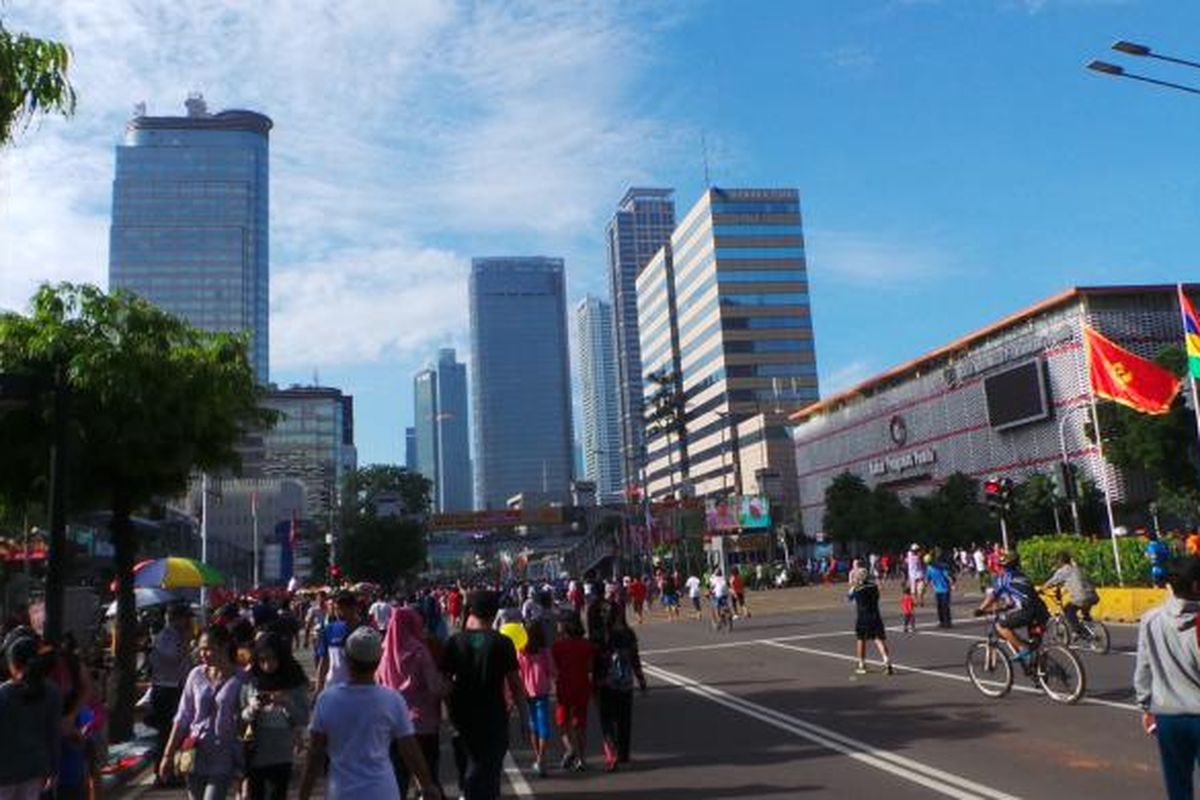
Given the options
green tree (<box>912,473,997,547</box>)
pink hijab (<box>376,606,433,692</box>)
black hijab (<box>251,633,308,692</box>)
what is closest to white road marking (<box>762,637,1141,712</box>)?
pink hijab (<box>376,606,433,692</box>)

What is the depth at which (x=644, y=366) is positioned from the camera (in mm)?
155750

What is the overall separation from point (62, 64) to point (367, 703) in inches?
187

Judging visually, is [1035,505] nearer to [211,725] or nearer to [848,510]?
[848,510]

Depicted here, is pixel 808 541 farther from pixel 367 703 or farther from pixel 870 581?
pixel 367 703

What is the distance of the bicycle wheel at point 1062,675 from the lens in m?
12.3

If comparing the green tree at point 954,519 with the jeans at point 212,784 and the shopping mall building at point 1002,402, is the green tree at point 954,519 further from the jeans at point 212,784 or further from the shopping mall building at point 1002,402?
the jeans at point 212,784

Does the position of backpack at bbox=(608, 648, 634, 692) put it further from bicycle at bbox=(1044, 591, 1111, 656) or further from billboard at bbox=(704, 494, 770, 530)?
billboard at bbox=(704, 494, 770, 530)

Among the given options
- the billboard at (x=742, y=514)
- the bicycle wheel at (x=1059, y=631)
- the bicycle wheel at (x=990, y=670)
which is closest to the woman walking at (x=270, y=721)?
the bicycle wheel at (x=990, y=670)

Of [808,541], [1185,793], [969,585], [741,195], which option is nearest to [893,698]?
[1185,793]

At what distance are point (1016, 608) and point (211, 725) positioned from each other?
33.4ft

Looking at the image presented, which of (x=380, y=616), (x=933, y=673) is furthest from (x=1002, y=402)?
(x=380, y=616)

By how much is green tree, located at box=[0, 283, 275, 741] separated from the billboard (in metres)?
60.7

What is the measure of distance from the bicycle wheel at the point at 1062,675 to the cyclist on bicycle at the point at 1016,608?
44 cm

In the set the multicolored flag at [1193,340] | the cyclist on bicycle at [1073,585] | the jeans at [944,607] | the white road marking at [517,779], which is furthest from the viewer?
the jeans at [944,607]
